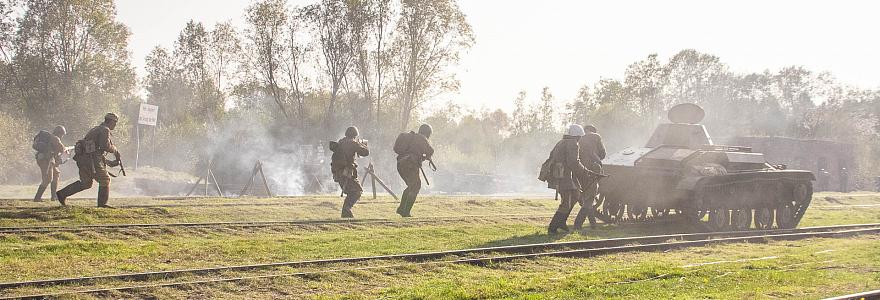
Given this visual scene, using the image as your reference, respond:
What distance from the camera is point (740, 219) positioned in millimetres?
17453

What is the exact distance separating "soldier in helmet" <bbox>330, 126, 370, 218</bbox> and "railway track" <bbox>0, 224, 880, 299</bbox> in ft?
16.7

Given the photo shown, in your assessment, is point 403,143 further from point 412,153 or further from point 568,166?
point 568,166

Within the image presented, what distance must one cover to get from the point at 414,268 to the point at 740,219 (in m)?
10.2

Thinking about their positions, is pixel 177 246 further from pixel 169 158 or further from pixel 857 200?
pixel 169 158

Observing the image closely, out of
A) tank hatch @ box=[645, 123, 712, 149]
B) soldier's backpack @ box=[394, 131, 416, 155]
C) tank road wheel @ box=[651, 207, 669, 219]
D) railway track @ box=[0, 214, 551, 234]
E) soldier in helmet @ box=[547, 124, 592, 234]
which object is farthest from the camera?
tank hatch @ box=[645, 123, 712, 149]

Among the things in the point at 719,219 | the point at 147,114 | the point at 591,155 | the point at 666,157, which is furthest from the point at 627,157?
the point at 147,114

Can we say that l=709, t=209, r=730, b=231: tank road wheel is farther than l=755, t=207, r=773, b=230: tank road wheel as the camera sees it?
No

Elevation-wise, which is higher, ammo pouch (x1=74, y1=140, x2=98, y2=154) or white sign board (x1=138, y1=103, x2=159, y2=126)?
white sign board (x1=138, y1=103, x2=159, y2=126)

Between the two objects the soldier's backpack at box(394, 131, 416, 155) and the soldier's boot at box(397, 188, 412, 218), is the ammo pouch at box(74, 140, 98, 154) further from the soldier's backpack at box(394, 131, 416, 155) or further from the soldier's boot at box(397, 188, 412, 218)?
the soldier's boot at box(397, 188, 412, 218)

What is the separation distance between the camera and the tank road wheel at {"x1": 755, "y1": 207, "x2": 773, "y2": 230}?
59.4ft

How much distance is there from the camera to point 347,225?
587 inches

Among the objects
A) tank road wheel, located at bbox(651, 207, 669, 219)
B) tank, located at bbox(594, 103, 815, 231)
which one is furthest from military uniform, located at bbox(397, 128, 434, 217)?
tank road wheel, located at bbox(651, 207, 669, 219)

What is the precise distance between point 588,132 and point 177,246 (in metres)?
7.74

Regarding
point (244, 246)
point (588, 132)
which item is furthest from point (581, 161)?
point (244, 246)
